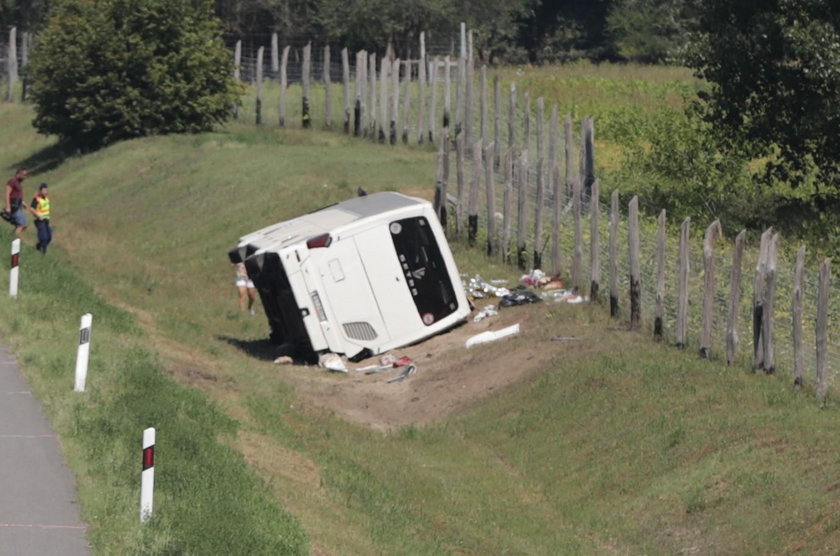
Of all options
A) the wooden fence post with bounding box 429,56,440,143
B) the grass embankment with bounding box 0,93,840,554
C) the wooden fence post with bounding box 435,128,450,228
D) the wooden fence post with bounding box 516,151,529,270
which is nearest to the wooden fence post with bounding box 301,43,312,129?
the wooden fence post with bounding box 429,56,440,143

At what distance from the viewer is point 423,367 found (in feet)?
71.9

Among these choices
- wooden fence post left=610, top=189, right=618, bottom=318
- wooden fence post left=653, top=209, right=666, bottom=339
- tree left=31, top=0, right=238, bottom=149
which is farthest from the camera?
tree left=31, top=0, right=238, bottom=149

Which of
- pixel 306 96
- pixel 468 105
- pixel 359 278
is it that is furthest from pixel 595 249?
pixel 306 96

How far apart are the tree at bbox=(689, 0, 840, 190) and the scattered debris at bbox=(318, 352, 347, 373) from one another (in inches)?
341

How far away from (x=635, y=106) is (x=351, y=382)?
75.1ft

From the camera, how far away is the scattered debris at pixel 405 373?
70.7 ft

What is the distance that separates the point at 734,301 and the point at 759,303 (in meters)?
0.57

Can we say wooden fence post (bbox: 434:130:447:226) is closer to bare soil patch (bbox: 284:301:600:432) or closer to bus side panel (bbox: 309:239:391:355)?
bare soil patch (bbox: 284:301:600:432)

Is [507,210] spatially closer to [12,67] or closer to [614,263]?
[614,263]

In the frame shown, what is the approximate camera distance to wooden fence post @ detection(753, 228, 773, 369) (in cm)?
1747

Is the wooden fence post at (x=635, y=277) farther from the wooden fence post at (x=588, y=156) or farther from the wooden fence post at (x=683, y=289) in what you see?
the wooden fence post at (x=588, y=156)

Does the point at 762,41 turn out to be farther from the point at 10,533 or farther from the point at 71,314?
the point at 10,533

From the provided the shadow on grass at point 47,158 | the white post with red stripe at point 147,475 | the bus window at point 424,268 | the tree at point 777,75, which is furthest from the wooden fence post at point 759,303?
the shadow on grass at point 47,158

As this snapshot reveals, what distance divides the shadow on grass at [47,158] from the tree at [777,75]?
19561 millimetres
